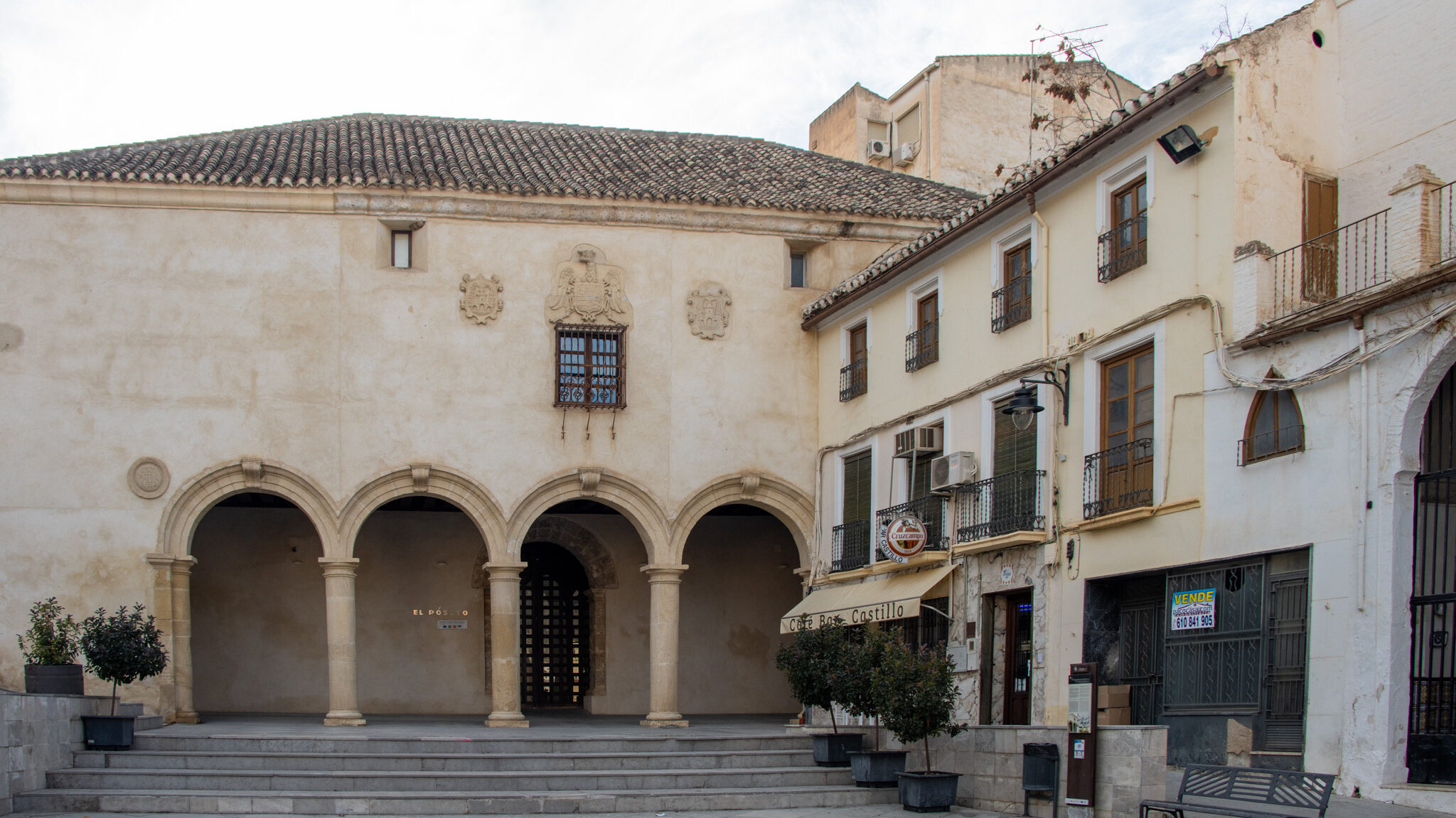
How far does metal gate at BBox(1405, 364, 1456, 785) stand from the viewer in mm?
12414

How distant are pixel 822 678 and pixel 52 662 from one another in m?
9.18

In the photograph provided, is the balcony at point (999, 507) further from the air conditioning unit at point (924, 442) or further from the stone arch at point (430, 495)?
the stone arch at point (430, 495)

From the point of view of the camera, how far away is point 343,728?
21.0m

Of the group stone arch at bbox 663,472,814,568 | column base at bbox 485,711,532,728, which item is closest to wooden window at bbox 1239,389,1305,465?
stone arch at bbox 663,472,814,568

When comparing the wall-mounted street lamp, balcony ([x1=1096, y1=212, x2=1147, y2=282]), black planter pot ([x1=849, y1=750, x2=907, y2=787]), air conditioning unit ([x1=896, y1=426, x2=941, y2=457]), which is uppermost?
balcony ([x1=1096, y1=212, x2=1147, y2=282])

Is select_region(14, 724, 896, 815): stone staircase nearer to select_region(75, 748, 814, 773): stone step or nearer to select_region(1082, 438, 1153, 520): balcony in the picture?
select_region(75, 748, 814, 773): stone step

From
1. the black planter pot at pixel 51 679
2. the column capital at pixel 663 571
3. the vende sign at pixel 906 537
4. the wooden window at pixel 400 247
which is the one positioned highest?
the wooden window at pixel 400 247

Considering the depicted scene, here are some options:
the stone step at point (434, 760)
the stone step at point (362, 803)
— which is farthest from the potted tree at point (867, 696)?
the stone step at point (434, 760)

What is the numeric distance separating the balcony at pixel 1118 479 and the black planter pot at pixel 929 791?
3253mm

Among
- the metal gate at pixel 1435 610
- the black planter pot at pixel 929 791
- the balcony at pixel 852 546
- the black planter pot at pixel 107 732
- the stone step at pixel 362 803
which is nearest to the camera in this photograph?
the metal gate at pixel 1435 610

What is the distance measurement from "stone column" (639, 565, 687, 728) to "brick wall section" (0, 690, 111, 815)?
26.2ft

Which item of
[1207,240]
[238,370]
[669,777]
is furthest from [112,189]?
[1207,240]

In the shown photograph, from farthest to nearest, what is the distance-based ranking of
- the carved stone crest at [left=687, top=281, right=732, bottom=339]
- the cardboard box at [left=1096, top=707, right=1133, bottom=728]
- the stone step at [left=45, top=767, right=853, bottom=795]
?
the carved stone crest at [left=687, top=281, right=732, bottom=339] < the stone step at [left=45, top=767, right=853, bottom=795] < the cardboard box at [left=1096, top=707, right=1133, bottom=728]

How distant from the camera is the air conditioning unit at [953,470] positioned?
1908 centimetres
